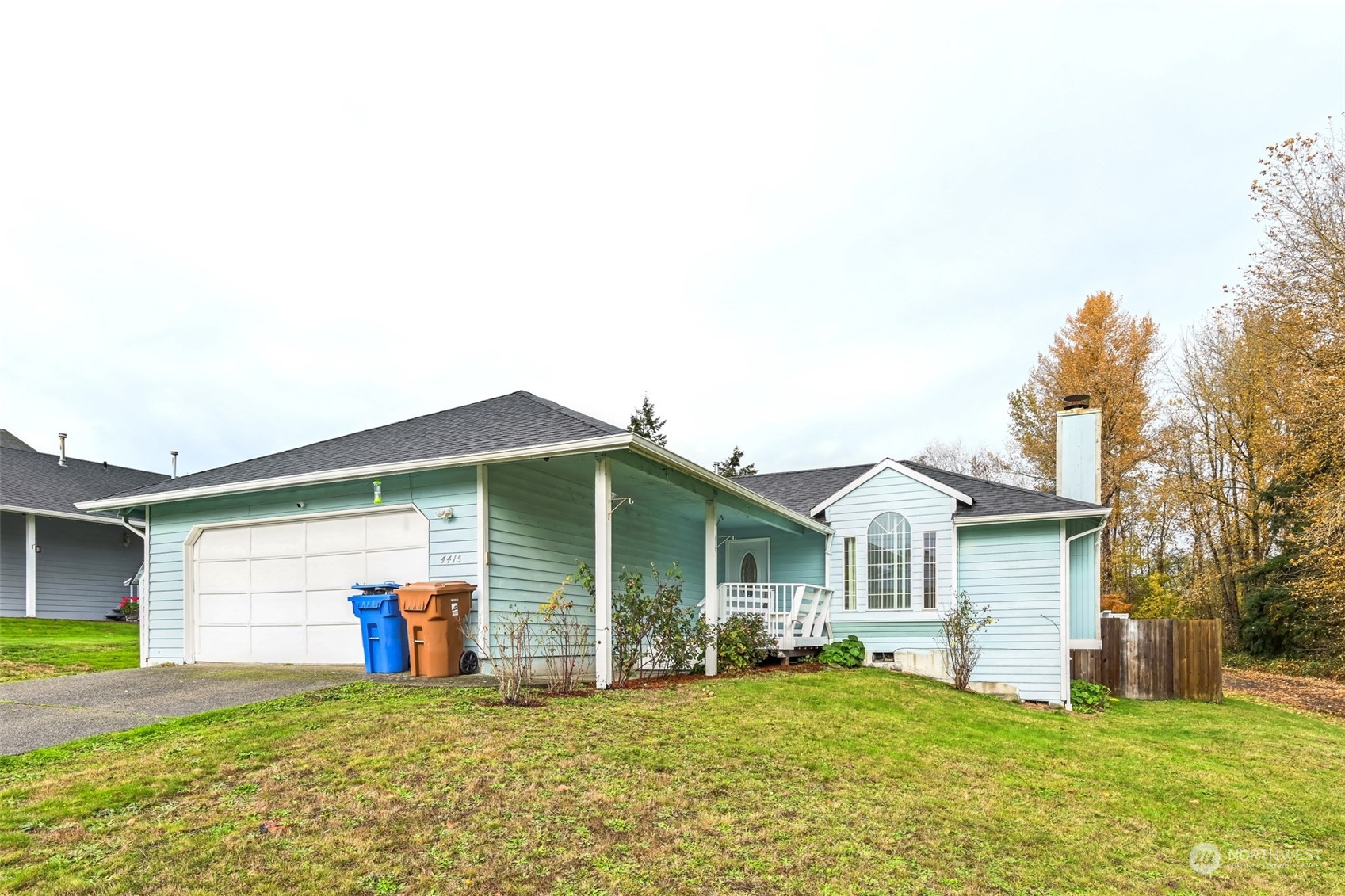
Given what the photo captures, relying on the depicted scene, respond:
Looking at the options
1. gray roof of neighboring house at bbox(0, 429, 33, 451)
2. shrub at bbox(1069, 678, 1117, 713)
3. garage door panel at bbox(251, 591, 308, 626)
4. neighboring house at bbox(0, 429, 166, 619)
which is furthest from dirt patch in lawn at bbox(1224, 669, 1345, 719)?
gray roof of neighboring house at bbox(0, 429, 33, 451)

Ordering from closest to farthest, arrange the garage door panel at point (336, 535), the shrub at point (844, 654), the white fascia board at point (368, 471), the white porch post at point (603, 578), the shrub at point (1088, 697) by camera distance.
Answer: the white fascia board at point (368, 471) < the white porch post at point (603, 578) < the garage door panel at point (336, 535) < the shrub at point (1088, 697) < the shrub at point (844, 654)

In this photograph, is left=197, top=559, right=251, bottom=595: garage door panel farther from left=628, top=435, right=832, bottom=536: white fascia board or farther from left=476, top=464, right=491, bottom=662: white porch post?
left=628, top=435, right=832, bottom=536: white fascia board

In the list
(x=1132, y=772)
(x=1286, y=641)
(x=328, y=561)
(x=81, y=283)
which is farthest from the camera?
(x=1286, y=641)

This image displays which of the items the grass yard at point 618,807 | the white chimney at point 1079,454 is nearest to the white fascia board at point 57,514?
the grass yard at point 618,807

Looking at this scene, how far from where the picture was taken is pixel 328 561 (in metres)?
9.98

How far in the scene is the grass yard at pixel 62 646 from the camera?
33.6 ft

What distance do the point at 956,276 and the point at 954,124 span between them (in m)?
5.60

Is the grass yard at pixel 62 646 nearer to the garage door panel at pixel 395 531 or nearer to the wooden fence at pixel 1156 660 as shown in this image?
the garage door panel at pixel 395 531

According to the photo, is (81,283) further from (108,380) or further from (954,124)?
(954,124)

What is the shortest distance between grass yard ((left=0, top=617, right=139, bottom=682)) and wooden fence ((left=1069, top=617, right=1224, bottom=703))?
15.4m

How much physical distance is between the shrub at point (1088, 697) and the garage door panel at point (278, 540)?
38.4 feet

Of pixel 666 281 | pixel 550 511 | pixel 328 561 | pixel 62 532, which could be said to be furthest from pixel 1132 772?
pixel 62 532

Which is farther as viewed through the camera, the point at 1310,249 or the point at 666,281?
the point at 666,281

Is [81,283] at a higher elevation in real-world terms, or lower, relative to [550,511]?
higher
